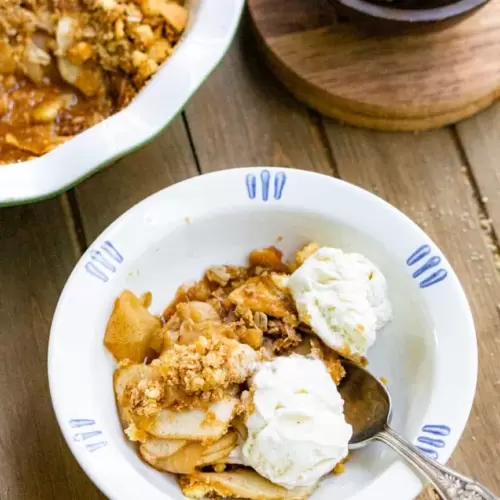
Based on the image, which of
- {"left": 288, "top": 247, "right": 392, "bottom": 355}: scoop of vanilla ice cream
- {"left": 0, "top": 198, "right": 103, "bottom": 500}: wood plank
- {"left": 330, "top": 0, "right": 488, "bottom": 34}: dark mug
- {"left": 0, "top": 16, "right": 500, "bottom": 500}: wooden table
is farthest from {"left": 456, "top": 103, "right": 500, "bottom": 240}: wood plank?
{"left": 0, "top": 198, "right": 103, "bottom": 500}: wood plank

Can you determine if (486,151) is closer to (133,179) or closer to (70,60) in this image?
(133,179)

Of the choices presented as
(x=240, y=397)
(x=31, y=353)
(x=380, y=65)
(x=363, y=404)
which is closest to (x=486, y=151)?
(x=380, y=65)

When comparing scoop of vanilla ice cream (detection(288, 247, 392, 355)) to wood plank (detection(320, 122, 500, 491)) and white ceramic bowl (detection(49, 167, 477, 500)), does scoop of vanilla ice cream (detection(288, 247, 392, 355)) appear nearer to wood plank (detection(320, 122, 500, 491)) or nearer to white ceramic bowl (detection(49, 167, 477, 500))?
white ceramic bowl (detection(49, 167, 477, 500))

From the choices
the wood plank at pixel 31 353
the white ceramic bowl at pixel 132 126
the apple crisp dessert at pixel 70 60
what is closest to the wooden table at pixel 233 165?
the wood plank at pixel 31 353

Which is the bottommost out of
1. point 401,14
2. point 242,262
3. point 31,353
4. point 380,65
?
point 31,353

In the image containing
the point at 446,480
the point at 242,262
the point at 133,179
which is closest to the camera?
the point at 446,480

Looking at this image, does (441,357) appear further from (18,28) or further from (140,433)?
(18,28)
